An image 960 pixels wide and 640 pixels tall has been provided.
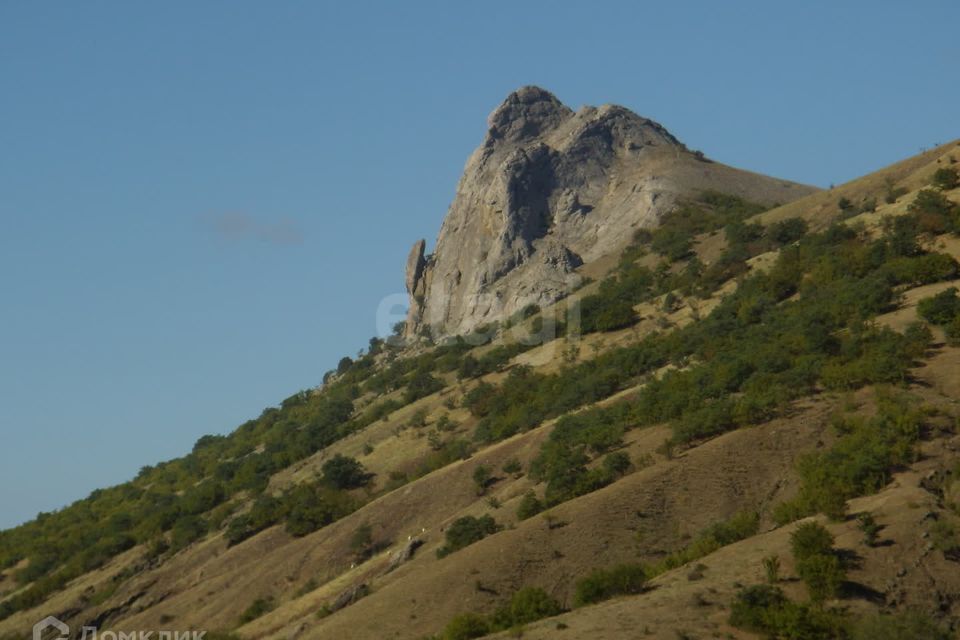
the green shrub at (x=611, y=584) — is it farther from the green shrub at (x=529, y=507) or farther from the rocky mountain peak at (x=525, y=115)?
the rocky mountain peak at (x=525, y=115)

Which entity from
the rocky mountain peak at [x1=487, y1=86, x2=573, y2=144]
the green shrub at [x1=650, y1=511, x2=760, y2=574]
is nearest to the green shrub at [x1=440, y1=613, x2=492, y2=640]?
the green shrub at [x1=650, y1=511, x2=760, y2=574]

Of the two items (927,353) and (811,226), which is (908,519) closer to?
(927,353)

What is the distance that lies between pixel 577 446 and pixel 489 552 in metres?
13.2

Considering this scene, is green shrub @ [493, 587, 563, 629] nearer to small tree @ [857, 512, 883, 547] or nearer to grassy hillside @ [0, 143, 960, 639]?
grassy hillside @ [0, 143, 960, 639]

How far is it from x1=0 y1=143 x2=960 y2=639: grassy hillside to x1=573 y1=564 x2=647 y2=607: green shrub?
11cm

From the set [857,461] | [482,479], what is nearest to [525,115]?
[482,479]

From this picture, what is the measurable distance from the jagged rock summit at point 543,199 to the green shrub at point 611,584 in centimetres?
6634

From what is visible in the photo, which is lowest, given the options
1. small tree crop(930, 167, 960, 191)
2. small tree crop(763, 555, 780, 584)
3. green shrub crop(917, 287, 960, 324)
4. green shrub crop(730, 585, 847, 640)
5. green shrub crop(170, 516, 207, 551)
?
green shrub crop(730, 585, 847, 640)

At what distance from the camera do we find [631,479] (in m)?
55.6

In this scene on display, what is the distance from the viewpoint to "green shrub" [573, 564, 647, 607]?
44.8 meters

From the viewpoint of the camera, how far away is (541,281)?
11481 centimetres

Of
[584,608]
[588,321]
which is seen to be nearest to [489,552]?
[584,608]

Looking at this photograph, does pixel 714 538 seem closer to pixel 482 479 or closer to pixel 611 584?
pixel 611 584

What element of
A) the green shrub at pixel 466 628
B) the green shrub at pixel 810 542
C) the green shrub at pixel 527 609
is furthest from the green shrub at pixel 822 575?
Result: the green shrub at pixel 466 628
